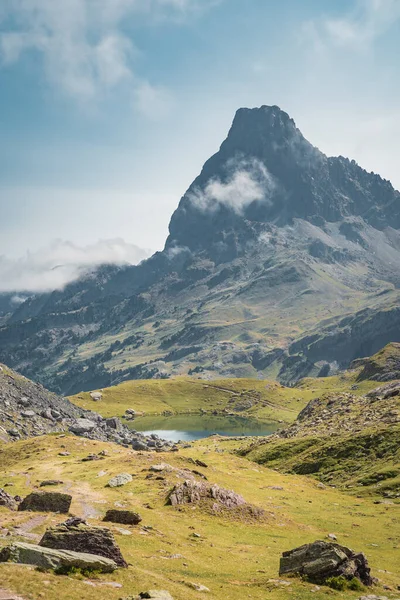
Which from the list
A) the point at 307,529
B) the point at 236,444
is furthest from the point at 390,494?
the point at 236,444

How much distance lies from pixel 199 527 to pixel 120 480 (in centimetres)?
2186

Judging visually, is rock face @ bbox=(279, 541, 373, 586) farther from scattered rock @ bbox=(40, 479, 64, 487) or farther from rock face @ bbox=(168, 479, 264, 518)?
scattered rock @ bbox=(40, 479, 64, 487)

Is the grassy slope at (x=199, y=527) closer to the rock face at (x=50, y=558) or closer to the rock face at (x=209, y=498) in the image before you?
the rock face at (x=50, y=558)

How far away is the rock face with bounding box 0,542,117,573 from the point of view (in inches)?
1162

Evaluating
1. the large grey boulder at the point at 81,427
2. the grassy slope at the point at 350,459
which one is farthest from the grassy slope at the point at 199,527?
the large grey boulder at the point at 81,427

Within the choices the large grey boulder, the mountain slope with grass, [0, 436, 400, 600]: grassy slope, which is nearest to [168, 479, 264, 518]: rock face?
[0, 436, 400, 600]: grassy slope

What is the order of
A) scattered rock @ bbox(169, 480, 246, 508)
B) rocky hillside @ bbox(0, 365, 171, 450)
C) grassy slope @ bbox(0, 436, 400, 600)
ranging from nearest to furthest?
grassy slope @ bbox(0, 436, 400, 600)
scattered rock @ bbox(169, 480, 246, 508)
rocky hillside @ bbox(0, 365, 171, 450)

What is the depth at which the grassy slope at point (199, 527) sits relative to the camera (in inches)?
1226

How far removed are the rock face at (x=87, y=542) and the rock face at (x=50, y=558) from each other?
134 cm

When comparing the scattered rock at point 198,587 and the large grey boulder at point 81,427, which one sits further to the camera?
the large grey boulder at point 81,427

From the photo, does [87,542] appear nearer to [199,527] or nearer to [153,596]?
[153,596]

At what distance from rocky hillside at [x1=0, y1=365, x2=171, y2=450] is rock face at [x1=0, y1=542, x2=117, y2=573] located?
91.4 meters

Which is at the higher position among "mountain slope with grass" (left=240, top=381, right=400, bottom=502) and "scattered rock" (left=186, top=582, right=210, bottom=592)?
"scattered rock" (left=186, top=582, right=210, bottom=592)

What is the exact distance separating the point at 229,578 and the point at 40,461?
63792mm
